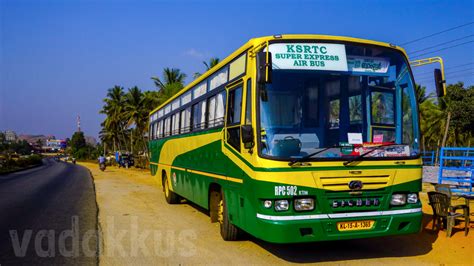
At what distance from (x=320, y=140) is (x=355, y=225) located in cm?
126

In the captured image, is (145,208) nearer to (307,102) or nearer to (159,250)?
(159,250)

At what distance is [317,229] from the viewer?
576 cm

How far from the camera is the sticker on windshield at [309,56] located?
20.1 ft

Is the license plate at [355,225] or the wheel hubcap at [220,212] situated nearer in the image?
the license plate at [355,225]

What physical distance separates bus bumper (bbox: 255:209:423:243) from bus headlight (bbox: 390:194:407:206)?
168 millimetres

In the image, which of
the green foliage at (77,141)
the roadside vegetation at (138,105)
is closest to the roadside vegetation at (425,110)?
the roadside vegetation at (138,105)

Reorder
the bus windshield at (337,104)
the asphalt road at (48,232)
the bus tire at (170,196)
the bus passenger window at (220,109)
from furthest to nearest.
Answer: the bus tire at (170,196) → the bus passenger window at (220,109) → the asphalt road at (48,232) → the bus windshield at (337,104)

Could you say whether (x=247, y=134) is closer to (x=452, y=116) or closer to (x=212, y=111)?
(x=212, y=111)

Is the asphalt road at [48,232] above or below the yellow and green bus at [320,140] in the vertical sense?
below

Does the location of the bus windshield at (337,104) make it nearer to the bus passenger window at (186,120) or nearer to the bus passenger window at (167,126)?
the bus passenger window at (186,120)

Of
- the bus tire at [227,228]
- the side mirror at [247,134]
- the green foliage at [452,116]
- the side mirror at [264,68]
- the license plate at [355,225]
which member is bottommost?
the bus tire at [227,228]

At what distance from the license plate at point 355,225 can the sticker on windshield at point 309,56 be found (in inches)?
86.3

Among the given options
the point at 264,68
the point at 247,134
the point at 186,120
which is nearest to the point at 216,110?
the point at 247,134

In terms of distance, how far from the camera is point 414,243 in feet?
24.2
